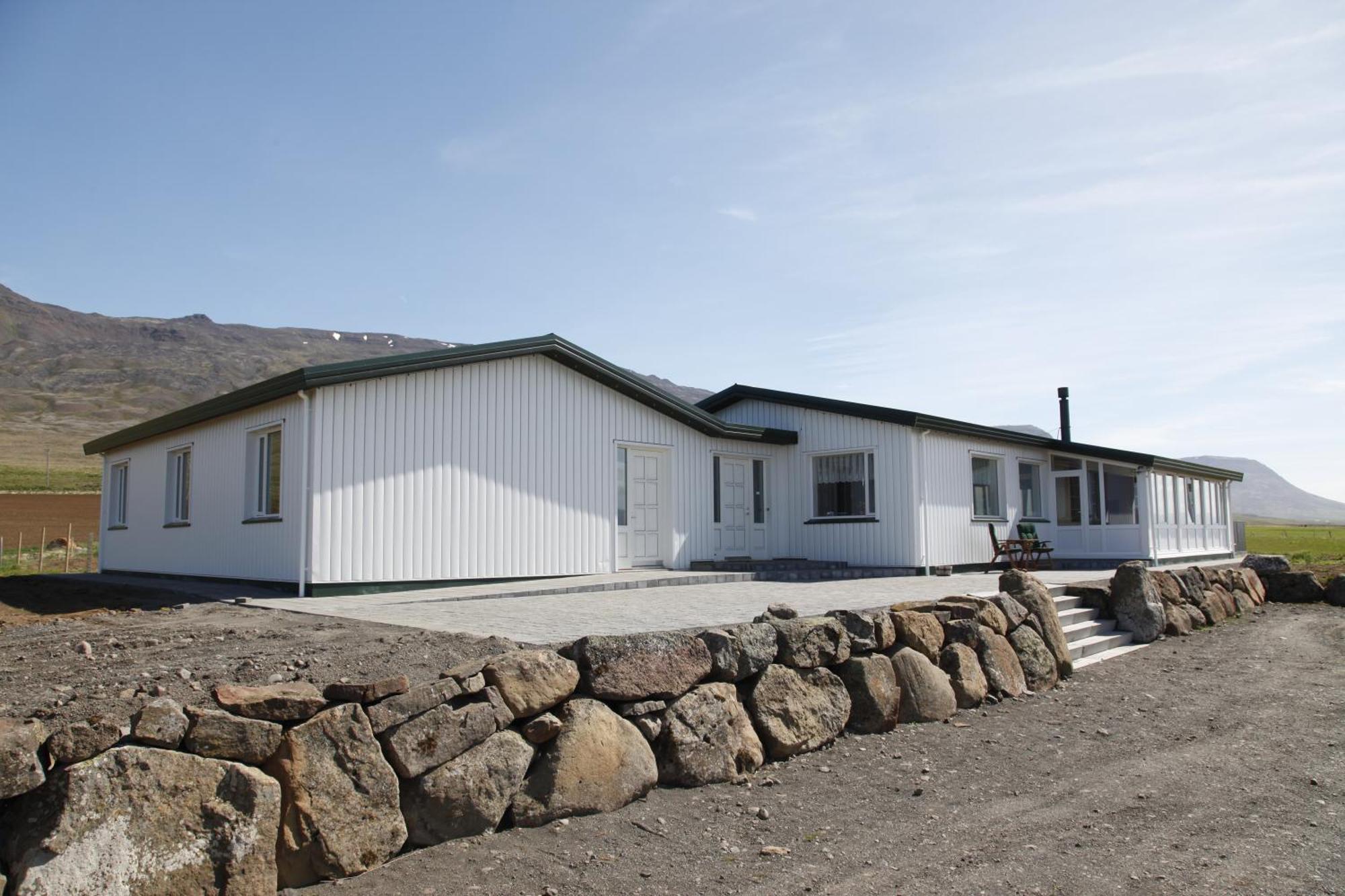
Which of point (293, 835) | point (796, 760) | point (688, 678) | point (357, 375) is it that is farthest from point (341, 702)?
point (357, 375)

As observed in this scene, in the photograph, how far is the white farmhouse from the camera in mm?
11414

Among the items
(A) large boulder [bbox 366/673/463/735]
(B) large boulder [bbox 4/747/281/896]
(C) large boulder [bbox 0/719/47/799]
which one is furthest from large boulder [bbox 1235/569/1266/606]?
(C) large boulder [bbox 0/719/47/799]

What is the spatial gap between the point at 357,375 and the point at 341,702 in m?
7.35

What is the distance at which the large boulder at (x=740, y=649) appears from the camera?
5.91 metres

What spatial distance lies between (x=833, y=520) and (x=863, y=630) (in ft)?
33.8

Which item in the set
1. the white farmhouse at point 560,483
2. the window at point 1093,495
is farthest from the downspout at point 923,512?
the window at point 1093,495

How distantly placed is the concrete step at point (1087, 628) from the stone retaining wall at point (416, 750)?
12.3ft

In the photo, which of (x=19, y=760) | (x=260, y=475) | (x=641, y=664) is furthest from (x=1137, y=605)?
(x=19, y=760)

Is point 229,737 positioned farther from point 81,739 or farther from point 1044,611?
point 1044,611

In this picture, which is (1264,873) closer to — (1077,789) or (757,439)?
(1077,789)

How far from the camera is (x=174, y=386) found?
157375mm

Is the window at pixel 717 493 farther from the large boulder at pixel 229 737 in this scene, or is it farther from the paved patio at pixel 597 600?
the large boulder at pixel 229 737

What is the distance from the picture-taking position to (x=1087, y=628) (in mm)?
10633

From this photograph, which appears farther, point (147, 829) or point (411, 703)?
point (411, 703)
